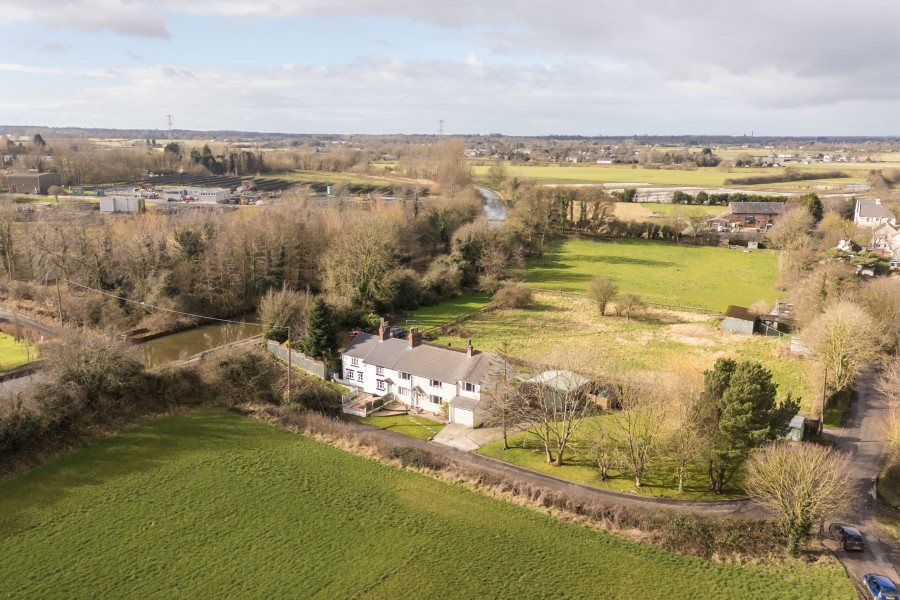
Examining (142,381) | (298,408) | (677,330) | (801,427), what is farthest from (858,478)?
(142,381)

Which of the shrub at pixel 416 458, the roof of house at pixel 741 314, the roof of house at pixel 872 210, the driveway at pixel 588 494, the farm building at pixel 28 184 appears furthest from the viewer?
the farm building at pixel 28 184

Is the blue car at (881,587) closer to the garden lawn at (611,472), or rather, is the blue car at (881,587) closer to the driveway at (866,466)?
the driveway at (866,466)

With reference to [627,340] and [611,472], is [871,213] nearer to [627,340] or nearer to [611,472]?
[627,340]

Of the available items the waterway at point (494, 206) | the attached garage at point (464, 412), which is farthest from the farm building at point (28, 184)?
the attached garage at point (464, 412)

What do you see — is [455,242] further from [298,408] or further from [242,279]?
[298,408]

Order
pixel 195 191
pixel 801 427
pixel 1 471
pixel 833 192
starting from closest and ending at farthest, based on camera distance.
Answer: pixel 1 471, pixel 801 427, pixel 195 191, pixel 833 192

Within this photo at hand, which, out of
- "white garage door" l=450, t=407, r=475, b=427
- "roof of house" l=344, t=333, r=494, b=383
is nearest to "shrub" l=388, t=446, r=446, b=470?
"white garage door" l=450, t=407, r=475, b=427
